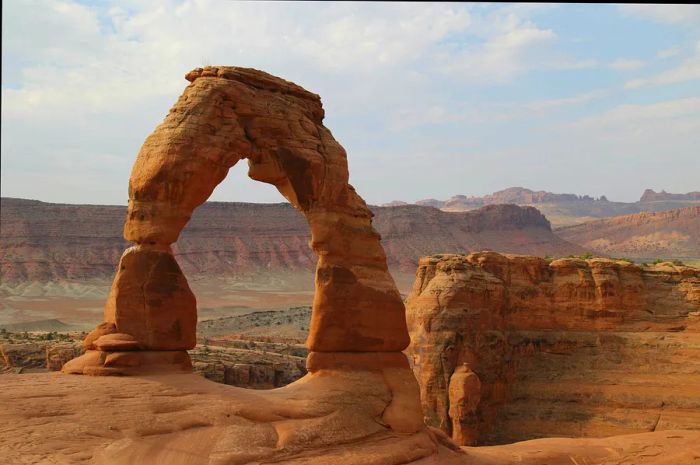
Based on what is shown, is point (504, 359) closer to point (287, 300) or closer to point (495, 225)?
point (287, 300)

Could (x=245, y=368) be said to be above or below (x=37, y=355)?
below

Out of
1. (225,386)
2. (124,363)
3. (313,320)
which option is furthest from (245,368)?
(124,363)

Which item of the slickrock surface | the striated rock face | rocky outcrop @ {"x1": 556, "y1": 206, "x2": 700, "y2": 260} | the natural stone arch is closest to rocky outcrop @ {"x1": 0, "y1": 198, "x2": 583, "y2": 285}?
rocky outcrop @ {"x1": 556, "y1": 206, "x2": 700, "y2": 260}

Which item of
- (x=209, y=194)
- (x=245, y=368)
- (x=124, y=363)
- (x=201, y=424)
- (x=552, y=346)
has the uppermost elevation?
(x=209, y=194)

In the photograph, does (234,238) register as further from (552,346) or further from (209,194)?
(209,194)

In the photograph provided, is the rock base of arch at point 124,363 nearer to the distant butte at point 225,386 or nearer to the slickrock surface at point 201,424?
the distant butte at point 225,386

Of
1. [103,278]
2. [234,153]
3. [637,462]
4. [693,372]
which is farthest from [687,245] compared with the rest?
[234,153]
